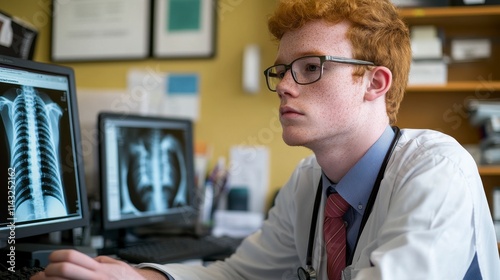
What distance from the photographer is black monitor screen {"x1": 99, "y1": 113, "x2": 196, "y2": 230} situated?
154 centimetres

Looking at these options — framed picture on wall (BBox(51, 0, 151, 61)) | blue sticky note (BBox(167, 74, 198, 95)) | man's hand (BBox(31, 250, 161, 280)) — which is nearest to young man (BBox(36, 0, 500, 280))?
man's hand (BBox(31, 250, 161, 280))

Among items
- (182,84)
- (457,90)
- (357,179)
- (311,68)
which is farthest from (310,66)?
(182,84)

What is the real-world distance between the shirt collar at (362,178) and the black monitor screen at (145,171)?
746 millimetres

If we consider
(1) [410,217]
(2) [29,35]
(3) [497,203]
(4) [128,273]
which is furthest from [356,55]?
(3) [497,203]

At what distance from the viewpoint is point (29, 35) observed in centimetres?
154

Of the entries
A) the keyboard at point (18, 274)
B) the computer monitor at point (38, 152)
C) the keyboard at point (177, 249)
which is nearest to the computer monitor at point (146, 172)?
the keyboard at point (177, 249)

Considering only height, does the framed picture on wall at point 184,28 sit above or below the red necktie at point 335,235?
above

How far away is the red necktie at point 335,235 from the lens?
1.07 metres

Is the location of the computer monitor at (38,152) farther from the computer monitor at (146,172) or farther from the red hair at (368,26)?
the red hair at (368,26)

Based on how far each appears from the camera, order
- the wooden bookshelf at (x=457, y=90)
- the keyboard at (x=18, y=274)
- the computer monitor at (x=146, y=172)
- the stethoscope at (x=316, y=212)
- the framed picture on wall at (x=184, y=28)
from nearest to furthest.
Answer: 1. the keyboard at (x=18, y=274)
2. the stethoscope at (x=316, y=212)
3. the computer monitor at (x=146, y=172)
4. the wooden bookshelf at (x=457, y=90)
5. the framed picture on wall at (x=184, y=28)

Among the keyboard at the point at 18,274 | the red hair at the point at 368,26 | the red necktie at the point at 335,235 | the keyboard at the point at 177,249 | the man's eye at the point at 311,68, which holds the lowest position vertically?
the keyboard at the point at 177,249

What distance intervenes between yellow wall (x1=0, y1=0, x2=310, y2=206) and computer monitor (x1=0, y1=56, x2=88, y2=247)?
4.02 ft

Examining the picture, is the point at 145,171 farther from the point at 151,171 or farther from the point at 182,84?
the point at 182,84

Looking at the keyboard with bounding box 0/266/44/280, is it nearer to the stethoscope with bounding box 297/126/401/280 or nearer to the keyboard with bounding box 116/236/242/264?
the keyboard with bounding box 116/236/242/264
